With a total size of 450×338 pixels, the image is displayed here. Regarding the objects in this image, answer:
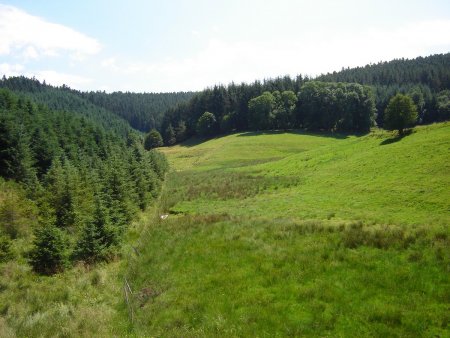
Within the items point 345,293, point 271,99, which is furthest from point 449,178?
point 271,99

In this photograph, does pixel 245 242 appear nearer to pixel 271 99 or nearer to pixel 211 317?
pixel 211 317

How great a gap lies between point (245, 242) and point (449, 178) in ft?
58.8

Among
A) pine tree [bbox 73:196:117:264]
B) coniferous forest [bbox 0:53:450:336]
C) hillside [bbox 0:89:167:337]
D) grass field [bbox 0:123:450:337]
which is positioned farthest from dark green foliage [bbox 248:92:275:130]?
pine tree [bbox 73:196:117:264]

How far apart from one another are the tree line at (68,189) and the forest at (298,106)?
5977 centimetres

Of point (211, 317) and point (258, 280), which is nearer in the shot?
point (211, 317)

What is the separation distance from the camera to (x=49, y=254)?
769 inches

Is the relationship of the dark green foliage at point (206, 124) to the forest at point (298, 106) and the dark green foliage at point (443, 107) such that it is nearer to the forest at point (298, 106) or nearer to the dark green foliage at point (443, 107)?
the forest at point (298, 106)

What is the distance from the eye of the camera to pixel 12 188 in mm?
36000

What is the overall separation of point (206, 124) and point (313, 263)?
4498 inches

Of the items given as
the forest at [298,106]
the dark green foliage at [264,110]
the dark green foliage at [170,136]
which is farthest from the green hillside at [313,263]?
the dark green foliage at [170,136]

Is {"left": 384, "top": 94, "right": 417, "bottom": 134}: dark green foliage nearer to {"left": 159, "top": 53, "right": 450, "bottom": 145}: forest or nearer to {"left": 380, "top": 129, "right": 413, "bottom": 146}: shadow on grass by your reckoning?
{"left": 380, "top": 129, "right": 413, "bottom": 146}: shadow on grass

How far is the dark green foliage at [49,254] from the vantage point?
19.5 metres

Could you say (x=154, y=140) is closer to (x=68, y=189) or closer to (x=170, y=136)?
(x=170, y=136)

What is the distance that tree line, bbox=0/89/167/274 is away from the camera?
20.8 meters
